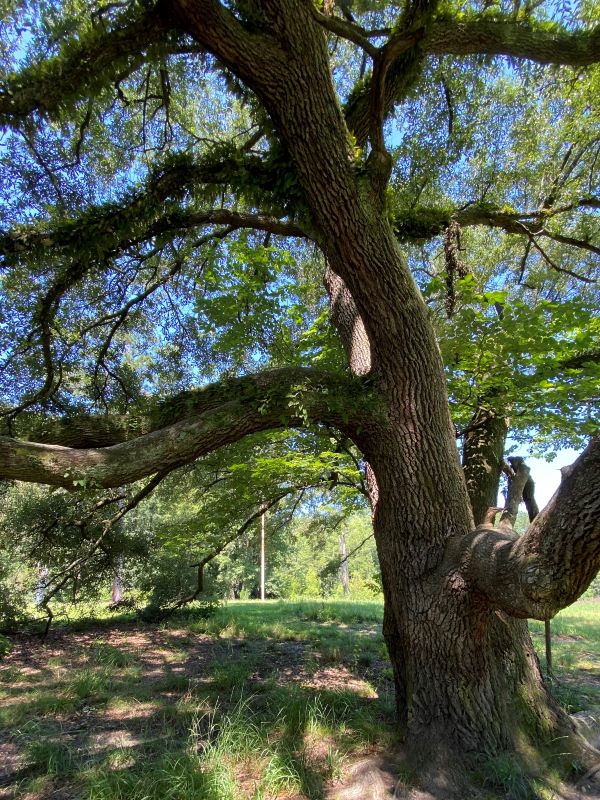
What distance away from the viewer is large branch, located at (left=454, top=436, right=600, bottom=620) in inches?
92.8

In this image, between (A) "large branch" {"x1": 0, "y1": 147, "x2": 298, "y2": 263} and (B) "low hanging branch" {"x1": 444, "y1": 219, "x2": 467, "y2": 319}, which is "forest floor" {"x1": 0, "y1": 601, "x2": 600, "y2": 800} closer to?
(B) "low hanging branch" {"x1": 444, "y1": 219, "x2": 467, "y2": 319}

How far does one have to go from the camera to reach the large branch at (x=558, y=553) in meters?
2.36

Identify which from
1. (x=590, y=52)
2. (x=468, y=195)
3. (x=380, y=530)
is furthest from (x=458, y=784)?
(x=468, y=195)

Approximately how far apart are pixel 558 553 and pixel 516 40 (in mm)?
4057

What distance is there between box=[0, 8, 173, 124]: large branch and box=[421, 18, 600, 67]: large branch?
2.23 m

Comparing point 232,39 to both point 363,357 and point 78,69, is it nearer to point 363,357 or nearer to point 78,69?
point 78,69

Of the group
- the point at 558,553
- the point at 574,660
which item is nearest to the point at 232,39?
the point at 558,553

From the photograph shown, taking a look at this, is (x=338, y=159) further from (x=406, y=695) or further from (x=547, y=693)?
(x=547, y=693)

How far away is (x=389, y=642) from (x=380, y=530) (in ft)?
3.14

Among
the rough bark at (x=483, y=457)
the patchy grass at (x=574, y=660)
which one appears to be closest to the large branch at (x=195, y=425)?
the rough bark at (x=483, y=457)

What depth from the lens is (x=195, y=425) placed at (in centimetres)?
345

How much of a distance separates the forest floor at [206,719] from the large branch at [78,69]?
4638 millimetres

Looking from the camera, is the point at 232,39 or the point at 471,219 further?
the point at 471,219

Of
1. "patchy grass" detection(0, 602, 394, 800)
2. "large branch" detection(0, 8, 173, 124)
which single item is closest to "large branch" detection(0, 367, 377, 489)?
"patchy grass" detection(0, 602, 394, 800)
